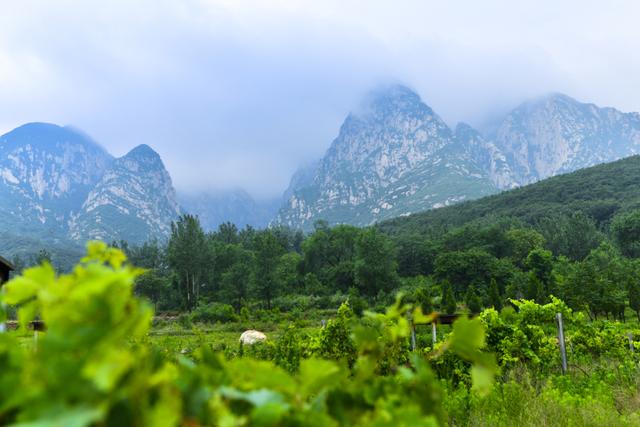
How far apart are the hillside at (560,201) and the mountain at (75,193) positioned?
10435 cm

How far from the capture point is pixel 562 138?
181500 mm

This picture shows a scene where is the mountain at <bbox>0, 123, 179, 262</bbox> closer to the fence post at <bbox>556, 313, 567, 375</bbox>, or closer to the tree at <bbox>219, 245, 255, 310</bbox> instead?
the tree at <bbox>219, 245, 255, 310</bbox>

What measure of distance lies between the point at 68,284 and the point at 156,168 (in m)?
203

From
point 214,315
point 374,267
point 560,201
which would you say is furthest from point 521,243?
point 214,315

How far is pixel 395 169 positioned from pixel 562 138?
76064 millimetres

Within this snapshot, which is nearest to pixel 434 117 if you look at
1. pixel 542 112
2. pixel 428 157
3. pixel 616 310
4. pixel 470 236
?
pixel 428 157

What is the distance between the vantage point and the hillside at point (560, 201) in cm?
6319

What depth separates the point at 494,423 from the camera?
130 inches

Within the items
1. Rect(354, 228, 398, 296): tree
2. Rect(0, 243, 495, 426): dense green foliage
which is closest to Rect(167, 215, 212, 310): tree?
Rect(354, 228, 398, 296): tree

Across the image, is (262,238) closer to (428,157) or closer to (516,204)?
(516,204)

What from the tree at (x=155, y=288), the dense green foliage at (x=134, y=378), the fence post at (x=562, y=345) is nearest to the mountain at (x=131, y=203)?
the tree at (x=155, y=288)

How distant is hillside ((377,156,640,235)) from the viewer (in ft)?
207

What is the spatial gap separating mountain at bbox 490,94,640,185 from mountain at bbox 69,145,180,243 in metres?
148

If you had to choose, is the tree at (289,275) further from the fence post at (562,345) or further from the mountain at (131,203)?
the mountain at (131,203)
